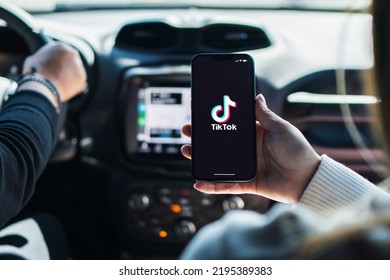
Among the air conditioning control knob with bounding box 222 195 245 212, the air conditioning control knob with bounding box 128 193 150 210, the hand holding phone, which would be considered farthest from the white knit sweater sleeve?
the air conditioning control knob with bounding box 128 193 150 210

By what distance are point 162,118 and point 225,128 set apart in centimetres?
41

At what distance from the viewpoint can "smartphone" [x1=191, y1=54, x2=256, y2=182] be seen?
916mm

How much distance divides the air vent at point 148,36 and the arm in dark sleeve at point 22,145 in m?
0.47

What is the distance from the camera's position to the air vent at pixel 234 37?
4.52 feet

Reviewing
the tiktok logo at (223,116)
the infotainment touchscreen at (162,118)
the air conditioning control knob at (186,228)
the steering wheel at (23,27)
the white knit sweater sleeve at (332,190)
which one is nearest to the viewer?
the white knit sweater sleeve at (332,190)

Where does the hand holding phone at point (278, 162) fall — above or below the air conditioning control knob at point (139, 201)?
above

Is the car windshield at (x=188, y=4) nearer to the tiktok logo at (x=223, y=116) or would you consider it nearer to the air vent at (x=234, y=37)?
the air vent at (x=234, y=37)

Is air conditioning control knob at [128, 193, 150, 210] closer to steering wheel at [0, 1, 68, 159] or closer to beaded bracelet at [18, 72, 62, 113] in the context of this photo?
steering wheel at [0, 1, 68, 159]

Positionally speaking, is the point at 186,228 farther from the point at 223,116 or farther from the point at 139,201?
the point at 223,116

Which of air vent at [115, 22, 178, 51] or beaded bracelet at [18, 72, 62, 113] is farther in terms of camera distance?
air vent at [115, 22, 178, 51]

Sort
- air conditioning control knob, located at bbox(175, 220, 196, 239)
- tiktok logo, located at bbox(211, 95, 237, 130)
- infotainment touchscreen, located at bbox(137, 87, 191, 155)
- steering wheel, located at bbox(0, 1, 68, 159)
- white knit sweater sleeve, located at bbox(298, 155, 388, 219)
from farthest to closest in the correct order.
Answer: air conditioning control knob, located at bbox(175, 220, 196, 239), infotainment touchscreen, located at bbox(137, 87, 191, 155), steering wheel, located at bbox(0, 1, 68, 159), tiktok logo, located at bbox(211, 95, 237, 130), white knit sweater sleeve, located at bbox(298, 155, 388, 219)

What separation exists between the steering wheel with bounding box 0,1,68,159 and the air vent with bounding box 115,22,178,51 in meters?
0.24

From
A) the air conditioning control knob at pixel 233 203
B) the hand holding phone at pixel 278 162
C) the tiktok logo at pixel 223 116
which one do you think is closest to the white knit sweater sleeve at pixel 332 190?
the hand holding phone at pixel 278 162

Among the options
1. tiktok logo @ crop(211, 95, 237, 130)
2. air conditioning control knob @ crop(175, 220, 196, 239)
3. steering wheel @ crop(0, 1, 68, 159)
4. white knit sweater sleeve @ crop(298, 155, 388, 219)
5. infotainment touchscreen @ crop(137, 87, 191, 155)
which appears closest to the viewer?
white knit sweater sleeve @ crop(298, 155, 388, 219)
